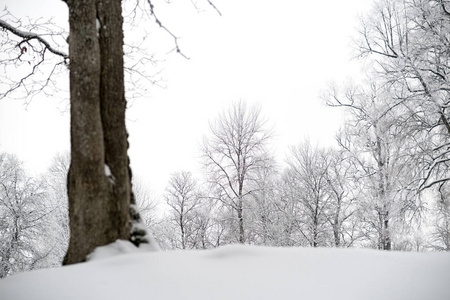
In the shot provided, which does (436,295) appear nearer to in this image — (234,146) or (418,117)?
(418,117)

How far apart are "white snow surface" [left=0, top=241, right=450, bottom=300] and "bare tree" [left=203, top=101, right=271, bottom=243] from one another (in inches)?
585

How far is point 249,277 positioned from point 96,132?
1834 millimetres

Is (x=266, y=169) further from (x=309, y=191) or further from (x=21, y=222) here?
(x=21, y=222)

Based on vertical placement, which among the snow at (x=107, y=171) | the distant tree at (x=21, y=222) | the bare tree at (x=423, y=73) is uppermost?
the bare tree at (x=423, y=73)

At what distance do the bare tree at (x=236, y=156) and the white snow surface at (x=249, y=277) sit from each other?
14.9 meters

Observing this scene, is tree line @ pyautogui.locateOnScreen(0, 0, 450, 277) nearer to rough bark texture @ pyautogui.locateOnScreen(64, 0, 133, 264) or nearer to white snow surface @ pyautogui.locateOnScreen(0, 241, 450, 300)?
rough bark texture @ pyautogui.locateOnScreen(64, 0, 133, 264)

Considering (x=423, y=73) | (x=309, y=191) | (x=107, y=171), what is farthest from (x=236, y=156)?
(x=107, y=171)

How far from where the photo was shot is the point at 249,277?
5.56ft

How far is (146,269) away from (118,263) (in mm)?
265

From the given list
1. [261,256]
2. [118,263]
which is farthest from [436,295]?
[118,263]

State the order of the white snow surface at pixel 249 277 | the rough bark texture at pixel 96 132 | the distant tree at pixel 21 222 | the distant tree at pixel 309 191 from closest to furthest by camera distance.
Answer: the white snow surface at pixel 249 277, the rough bark texture at pixel 96 132, the distant tree at pixel 21 222, the distant tree at pixel 309 191

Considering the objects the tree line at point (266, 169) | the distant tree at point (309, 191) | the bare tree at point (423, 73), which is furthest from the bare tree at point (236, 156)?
the bare tree at point (423, 73)

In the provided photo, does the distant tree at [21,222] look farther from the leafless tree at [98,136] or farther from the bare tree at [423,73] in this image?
the bare tree at [423,73]

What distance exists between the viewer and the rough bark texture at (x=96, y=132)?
2.44 m
